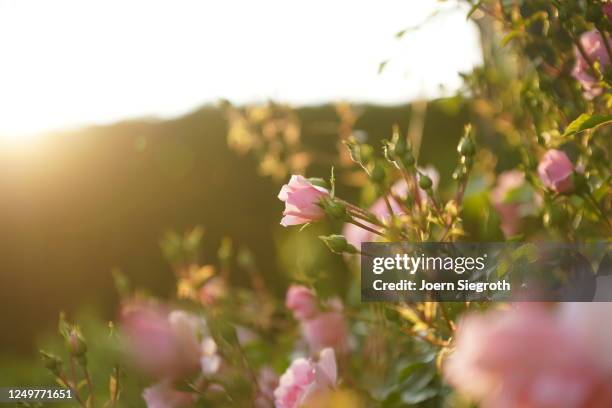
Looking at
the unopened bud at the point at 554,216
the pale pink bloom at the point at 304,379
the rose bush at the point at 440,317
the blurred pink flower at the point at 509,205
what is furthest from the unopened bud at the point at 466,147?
the blurred pink flower at the point at 509,205

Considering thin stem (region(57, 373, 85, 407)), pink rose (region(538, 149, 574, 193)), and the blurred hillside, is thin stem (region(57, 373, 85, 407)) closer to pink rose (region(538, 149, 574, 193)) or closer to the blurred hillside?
pink rose (region(538, 149, 574, 193))

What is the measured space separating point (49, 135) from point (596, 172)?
11.7 ft

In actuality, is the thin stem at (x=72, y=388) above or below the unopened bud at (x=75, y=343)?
below

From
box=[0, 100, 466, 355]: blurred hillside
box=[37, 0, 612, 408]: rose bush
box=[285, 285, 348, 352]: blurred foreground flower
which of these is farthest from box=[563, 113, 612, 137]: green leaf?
box=[0, 100, 466, 355]: blurred hillside

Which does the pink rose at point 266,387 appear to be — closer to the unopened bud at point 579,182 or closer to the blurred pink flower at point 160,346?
the blurred pink flower at point 160,346

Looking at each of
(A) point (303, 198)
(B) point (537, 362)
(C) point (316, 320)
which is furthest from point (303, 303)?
(B) point (537, 362)

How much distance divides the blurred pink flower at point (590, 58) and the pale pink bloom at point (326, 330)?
39 cm

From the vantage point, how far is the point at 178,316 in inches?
27.6

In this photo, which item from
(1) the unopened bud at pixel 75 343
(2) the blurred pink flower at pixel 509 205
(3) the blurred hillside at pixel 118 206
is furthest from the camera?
(3) the blurred hillside at pixel 118 206

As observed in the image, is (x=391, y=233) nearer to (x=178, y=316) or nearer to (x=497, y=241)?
(x=497, y=241)

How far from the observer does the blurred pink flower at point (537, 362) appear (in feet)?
0.85

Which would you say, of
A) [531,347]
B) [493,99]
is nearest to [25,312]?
[493,99]

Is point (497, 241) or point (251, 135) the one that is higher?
point (251, 135)

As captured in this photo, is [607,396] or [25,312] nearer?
[607,396]
